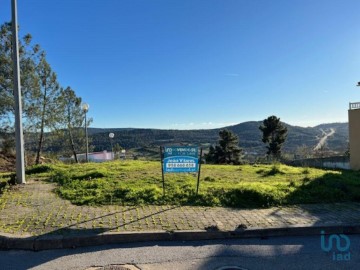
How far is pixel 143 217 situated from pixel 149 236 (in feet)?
2.99

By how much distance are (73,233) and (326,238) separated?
13.7 feet

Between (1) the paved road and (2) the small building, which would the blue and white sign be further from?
(2) the small building

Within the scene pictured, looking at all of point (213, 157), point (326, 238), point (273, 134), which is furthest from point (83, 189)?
point (273, 134)

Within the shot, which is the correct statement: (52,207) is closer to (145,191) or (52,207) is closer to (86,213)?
(86,213)

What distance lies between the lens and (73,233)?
5.20m

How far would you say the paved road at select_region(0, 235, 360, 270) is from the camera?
438 centimetres

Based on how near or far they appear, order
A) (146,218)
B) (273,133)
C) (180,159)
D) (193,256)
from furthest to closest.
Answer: (273,133), (180,159), (146,218), (193,256)

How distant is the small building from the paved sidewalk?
53.0ft

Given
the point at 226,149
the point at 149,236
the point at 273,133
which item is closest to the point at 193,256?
the point at 149,236
